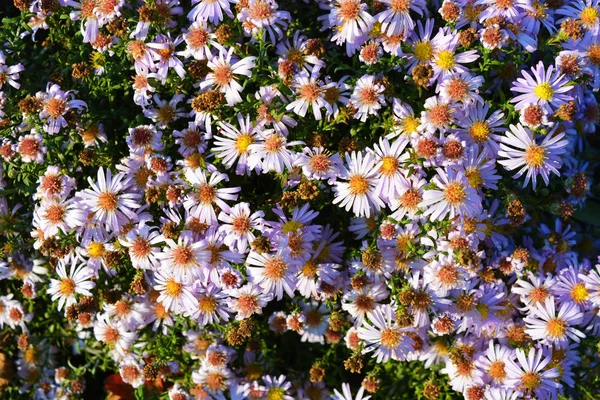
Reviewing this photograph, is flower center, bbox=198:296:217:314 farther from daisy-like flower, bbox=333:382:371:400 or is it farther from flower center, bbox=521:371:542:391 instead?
flower center, bbox=521:371:542:391

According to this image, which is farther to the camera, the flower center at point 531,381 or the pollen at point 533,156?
the flower center at point 531,381

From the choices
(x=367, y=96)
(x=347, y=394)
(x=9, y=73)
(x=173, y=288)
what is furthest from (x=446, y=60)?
(x=9, y=73)

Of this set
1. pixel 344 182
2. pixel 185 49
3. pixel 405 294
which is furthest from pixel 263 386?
pixel 185 49

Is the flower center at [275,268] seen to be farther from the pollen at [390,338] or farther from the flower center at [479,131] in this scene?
the flower center at [479,131]

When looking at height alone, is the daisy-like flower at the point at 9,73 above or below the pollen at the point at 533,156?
above

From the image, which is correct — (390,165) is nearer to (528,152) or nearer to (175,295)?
(528,152)

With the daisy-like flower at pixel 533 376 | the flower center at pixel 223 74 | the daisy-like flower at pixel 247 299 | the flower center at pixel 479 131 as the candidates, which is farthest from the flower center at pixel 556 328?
the flower center at pixel 223 74
